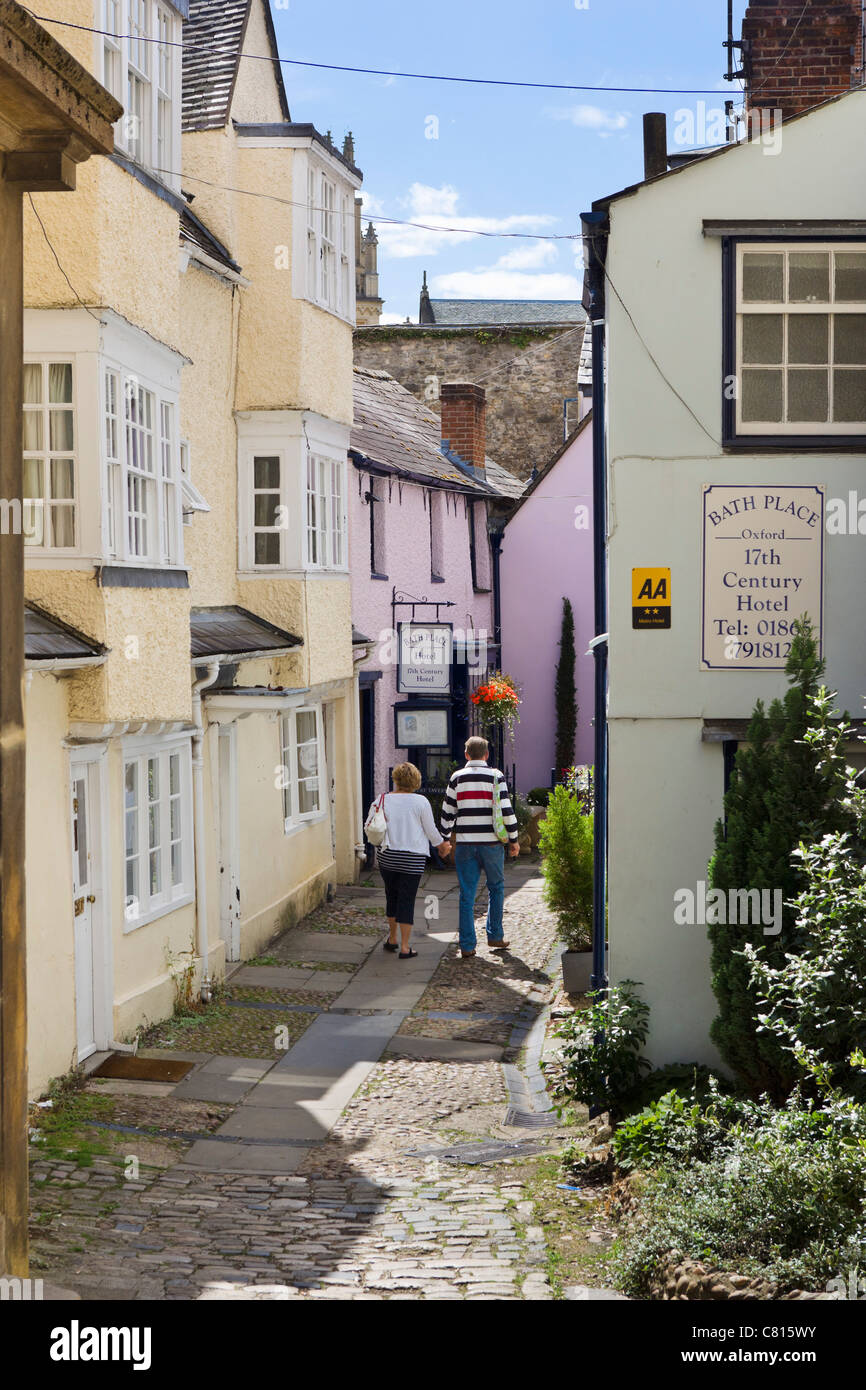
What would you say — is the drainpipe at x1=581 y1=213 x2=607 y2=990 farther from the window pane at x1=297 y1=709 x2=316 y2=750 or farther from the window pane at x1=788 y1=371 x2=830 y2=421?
the window pane at x1=297 y1=709 x2=316 y2=750

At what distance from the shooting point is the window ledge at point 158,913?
10.7m

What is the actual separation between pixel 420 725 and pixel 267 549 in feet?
20.5

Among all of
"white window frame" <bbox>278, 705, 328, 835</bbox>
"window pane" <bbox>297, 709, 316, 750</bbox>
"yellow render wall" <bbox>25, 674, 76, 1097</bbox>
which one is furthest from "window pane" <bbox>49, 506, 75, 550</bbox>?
"window pane" <bbox>297, 709, 316, 750</bbox>

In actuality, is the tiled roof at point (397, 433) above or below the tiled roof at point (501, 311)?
below

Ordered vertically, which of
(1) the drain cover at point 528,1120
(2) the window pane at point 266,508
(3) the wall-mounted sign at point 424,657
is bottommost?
(1) the drain cover at point 528,1120

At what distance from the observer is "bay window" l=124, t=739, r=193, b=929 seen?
1088cm

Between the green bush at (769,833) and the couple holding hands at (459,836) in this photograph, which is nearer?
the green bush at (769,833)

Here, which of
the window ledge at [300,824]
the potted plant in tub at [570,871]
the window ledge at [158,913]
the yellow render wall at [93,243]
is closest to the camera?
the yellow render wall at [93,243]

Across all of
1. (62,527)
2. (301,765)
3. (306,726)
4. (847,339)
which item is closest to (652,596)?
(847,339)

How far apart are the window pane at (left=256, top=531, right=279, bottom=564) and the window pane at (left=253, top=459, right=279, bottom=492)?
508mm

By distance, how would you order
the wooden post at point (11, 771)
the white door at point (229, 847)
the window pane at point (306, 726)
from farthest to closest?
1. the window pane at point (306, 726)
2. the white door at point (229, 847)
3. the wooden post at point (11, 771)

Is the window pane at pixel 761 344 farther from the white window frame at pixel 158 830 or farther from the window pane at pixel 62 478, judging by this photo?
the white window frame at pixel 158 830

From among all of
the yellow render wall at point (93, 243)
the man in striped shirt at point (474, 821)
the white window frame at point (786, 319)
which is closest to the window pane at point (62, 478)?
the yellow render wall at point (93, 243)

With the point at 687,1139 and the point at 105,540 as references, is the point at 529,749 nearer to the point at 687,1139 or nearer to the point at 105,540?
the point at 105,540
